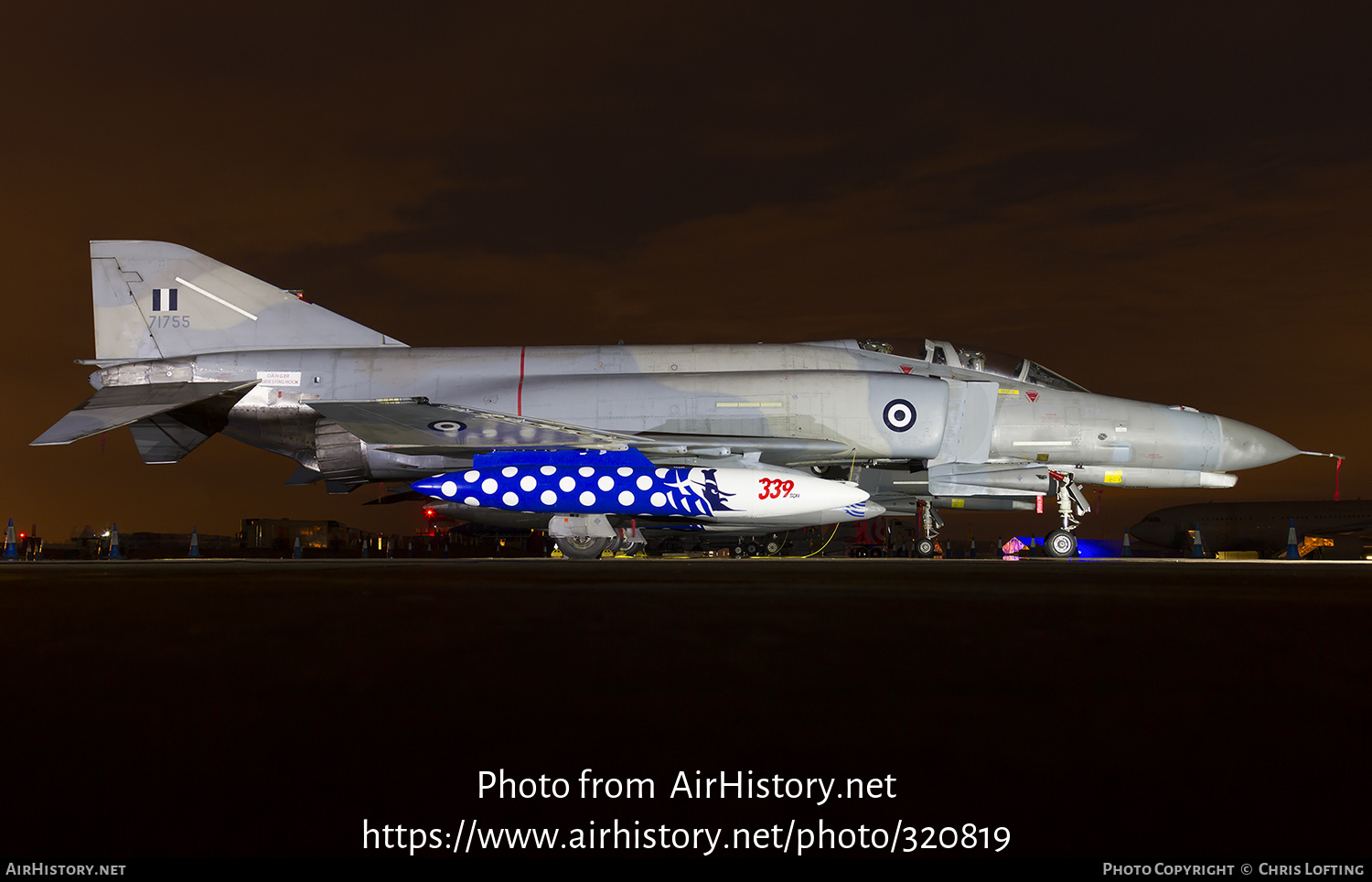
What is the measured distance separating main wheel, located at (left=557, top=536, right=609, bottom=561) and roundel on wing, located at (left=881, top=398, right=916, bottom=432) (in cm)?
467

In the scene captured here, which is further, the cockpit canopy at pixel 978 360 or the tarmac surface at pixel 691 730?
the cockpit canopy at pixel 978 360

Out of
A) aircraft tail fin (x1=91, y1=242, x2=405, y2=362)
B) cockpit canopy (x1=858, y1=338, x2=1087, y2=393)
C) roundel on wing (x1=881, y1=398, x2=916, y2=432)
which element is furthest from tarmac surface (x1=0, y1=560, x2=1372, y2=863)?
aircraft tail fin (x1=91, y1=242, x2=405, y2=362)

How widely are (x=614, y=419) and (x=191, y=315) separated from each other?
8012 mm

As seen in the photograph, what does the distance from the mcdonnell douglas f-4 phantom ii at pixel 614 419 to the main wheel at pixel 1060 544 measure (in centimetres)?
3

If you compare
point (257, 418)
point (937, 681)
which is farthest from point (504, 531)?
point (937, 681)

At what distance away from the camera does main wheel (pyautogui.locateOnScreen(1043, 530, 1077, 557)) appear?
14820 millimetres

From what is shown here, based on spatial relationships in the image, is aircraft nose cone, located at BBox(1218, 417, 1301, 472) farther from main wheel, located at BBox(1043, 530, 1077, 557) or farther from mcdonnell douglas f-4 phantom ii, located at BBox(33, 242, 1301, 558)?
main wheel, located at BBox(1043, 530, 1077, 557)

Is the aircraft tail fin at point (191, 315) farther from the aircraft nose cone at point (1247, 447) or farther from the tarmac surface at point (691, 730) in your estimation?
the aircraft nose cone at point (1247, 447)

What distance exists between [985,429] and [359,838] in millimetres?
14369

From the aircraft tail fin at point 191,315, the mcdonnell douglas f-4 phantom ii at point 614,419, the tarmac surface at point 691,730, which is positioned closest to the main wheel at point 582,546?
the mcdonnell douglas f-4 phantom ii at point 614,419

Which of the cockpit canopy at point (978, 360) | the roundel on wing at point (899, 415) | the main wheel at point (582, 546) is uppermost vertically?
the cockpit canopy at point (978, 360)

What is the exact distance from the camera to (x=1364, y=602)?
5.97 metres

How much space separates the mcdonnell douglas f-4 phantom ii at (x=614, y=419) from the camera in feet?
46.1

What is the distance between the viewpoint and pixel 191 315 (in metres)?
17.0
